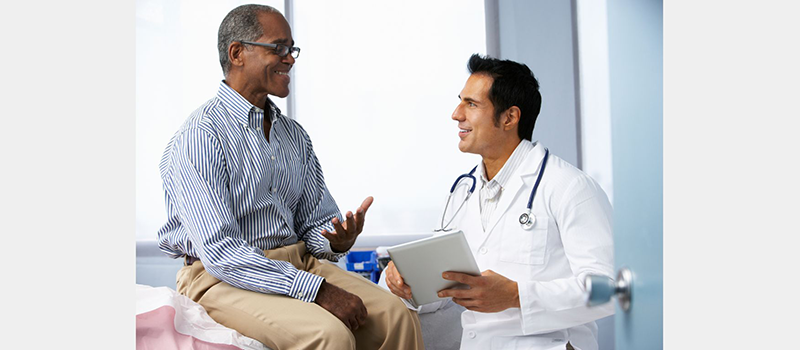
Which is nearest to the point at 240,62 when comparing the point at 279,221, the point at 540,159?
the point at 279,221

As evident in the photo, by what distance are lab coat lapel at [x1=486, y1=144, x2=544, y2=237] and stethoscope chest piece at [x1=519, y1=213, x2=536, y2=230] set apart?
0.04 meters

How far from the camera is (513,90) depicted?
1989mm

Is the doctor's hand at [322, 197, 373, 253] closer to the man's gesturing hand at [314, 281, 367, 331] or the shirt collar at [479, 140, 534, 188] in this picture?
the man's gesturing hand at [314, 281, 367, 331]

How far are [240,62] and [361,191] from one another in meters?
1.63

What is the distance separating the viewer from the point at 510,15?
10.8 ft

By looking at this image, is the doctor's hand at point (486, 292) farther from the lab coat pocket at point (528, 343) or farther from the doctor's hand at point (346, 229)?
the doctor's hand at point (346, 229)

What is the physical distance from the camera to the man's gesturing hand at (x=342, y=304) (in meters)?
1.75

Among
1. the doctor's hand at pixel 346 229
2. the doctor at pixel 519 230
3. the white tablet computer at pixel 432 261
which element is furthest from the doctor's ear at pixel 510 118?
the white tablet computer at pixel 432 261

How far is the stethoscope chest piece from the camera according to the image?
1.71m

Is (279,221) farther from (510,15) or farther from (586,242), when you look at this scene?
(510,15)

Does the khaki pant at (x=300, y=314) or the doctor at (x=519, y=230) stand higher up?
the doctor at (x=519, y=230)

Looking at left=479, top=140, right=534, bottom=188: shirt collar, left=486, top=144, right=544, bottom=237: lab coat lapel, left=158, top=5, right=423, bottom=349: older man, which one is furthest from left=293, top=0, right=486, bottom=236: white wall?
left=486, top=144, right=544, bottom=237: lab coat lapel

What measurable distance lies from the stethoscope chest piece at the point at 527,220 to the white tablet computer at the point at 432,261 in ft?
0.82

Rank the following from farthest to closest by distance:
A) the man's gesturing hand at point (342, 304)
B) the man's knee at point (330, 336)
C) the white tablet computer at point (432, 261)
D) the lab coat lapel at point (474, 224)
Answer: the lab coat lapel at point (474, 224), the man's gesturing hand at point (342, 304), the man's knee at point (330, 336), the white tablet computer at point (432, 261)
